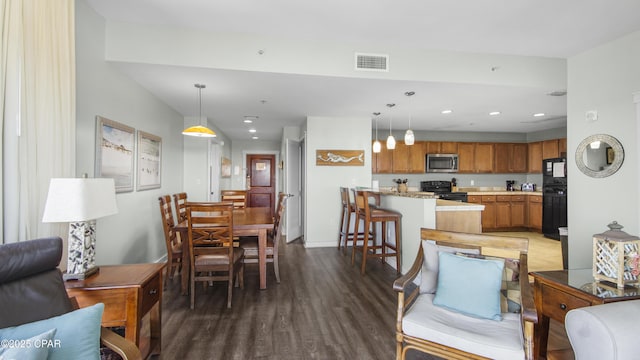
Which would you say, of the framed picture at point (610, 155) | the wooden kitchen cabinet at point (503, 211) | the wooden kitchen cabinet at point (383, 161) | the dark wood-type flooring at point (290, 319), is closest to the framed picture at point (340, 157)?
the wooden kitchen cabinet at point (383, 161)

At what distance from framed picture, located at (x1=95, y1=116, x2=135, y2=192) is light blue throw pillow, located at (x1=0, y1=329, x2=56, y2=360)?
2.05 metres

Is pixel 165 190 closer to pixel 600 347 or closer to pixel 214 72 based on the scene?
pixel 214 72

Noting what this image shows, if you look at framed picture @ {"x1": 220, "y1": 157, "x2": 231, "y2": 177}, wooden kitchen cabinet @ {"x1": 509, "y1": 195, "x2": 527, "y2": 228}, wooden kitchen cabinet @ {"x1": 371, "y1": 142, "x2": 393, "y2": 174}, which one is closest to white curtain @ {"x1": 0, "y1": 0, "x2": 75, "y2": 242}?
framed picture @ {"x1": 220, "y1": 157, "x2": 231, "y2": 177}

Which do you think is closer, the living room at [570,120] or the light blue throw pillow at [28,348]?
the light blue throw pillow at [28,348]

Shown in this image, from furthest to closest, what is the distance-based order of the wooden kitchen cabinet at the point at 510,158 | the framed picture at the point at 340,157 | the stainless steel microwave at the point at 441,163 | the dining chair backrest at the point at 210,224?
the wooden kitchen cabinet at the point at 510,158 → the stainless steel microwave at the point at 441,163 → the framed picture at the point at 340,157 → the dining chair backrest at the point at 210,224

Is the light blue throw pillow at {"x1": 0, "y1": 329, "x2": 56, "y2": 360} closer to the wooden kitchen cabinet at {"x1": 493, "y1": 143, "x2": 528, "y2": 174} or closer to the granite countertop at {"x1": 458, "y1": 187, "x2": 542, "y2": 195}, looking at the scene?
the granite countertop at {"x1": 458, "y1": 187, "x2": 542, "y2": 195}

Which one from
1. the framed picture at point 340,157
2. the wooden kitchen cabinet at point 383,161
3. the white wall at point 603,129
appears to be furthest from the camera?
the wooden kitchen cabinet at point 383,161

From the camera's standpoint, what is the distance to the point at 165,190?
4.39 metres

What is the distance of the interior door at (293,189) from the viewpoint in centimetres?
561

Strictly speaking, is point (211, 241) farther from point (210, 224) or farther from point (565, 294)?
point (565, 294)

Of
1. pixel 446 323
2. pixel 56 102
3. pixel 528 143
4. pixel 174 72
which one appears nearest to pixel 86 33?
pixel 174 72

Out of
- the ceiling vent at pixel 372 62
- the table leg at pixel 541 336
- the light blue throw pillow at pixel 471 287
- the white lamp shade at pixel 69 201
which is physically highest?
the ceiling vent at pixel 372 62

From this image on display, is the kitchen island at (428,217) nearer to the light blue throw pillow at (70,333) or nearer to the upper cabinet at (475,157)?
the light blue throw pillow at (70,333)

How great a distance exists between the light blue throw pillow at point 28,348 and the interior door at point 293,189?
15.0 ft
